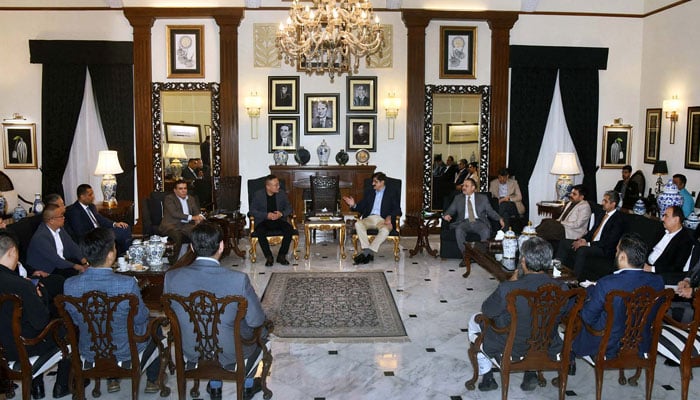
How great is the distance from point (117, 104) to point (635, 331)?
10.3 metres

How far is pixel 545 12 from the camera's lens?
12289 millimetres

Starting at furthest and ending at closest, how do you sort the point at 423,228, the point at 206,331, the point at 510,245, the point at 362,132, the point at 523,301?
the point at 362,132 → the point at 423,228 → the point at 510,245 → the point at 523,301 → the point at 206,331

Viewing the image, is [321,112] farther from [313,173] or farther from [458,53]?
[458,53]

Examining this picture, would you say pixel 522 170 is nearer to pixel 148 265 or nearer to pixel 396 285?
pixel 396 285

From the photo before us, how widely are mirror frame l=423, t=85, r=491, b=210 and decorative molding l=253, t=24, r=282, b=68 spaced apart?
3.01 m

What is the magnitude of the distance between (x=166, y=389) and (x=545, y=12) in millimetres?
10369

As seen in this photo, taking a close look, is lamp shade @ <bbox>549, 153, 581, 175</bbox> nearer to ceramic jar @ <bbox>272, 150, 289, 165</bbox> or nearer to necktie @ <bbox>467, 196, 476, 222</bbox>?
necktie @ <bbox>467, 196, 476, 222</bbox>

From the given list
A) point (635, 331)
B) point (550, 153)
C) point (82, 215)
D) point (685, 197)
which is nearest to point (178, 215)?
point (82, 215)

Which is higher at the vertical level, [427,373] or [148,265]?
[148,265]

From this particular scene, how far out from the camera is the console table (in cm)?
1191

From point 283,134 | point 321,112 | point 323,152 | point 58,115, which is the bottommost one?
point 323,152

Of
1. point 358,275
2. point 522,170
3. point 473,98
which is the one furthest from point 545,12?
point 358,275

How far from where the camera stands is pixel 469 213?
9773 millimetres

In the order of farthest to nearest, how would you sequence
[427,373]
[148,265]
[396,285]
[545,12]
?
[545,12], [396,285], [148,265], [427,373]
